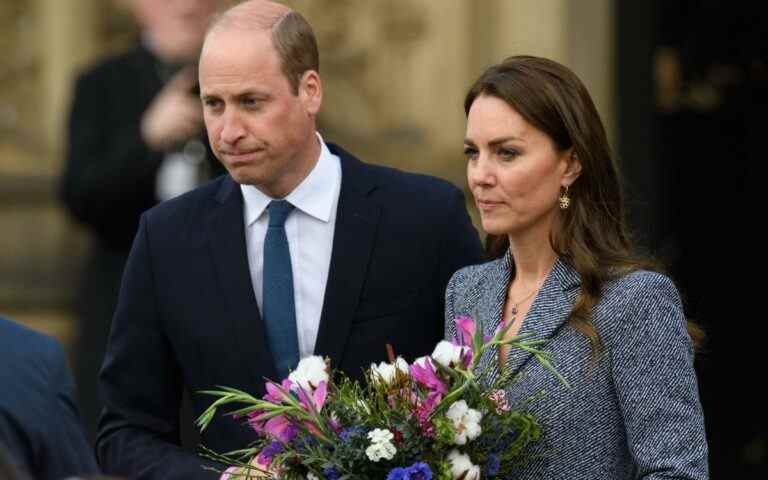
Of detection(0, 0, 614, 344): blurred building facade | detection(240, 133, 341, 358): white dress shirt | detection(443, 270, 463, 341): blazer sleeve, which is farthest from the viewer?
detection(0, 0, 614, 344): blurred building facade

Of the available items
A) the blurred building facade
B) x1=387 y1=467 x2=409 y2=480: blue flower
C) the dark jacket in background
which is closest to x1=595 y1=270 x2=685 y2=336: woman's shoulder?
x1=387 y1=467 x2=409 y2=480: blue flower

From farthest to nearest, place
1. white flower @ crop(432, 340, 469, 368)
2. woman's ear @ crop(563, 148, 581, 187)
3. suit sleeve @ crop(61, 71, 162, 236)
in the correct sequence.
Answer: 1. suit sleeve @ crop(61, 71, 162, 236)
2. woman's ear @ crop(563, 148, 581, 187)
3. white flower @ crop(432, 340, 469, 368)

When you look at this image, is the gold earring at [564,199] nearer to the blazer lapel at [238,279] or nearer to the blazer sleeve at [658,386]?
the blazer sleeve at [658,386]

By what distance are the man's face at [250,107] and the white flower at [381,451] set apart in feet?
2.62

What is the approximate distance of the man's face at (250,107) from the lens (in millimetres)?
3787

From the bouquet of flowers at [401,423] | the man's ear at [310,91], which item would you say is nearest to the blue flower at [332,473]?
the bouquet of flowers at [401,423]

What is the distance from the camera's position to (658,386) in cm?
335

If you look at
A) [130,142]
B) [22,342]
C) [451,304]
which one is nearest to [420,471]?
[451,304]

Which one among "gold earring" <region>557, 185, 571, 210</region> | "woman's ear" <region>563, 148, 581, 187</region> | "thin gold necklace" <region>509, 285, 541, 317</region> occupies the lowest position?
"thin gold necklace" <region>509, 285, 541, 317</region>

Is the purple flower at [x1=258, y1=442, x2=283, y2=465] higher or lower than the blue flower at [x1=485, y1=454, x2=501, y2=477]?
higher

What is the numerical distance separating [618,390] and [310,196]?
0.88 meters

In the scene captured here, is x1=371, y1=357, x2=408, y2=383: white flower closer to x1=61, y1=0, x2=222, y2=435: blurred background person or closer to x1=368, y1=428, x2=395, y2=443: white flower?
x1=368, y1=428, x2=395, y2=443: white flower

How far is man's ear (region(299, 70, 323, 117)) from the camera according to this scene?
3.92 metres

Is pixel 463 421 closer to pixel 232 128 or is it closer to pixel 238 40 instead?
pixel 232 128
